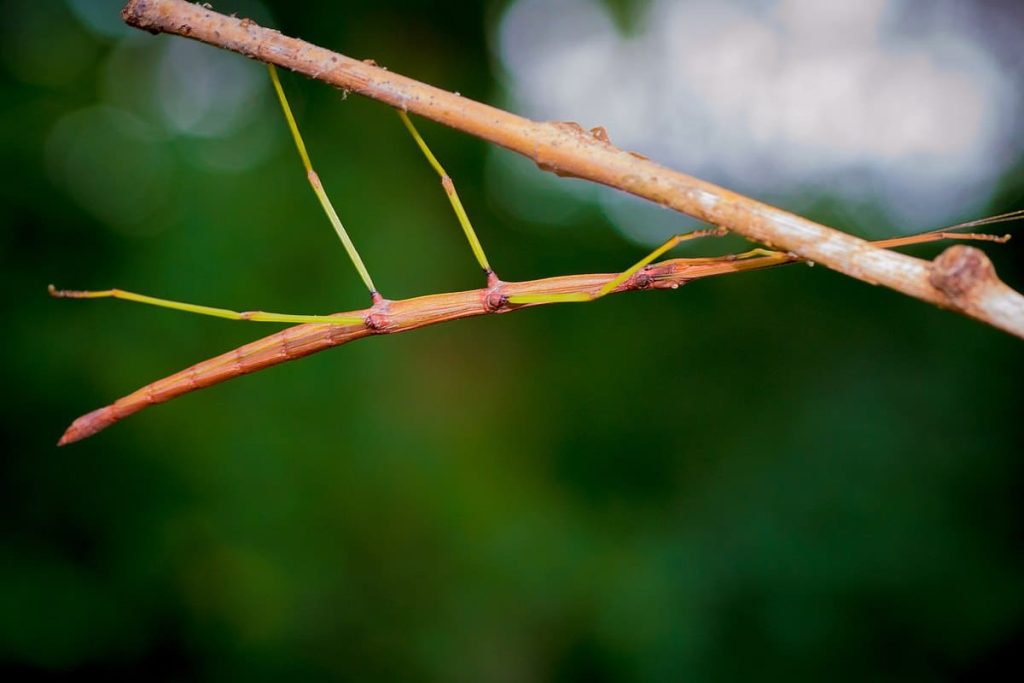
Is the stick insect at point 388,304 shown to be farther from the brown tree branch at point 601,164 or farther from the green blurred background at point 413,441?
the green blurred background at point 413,441

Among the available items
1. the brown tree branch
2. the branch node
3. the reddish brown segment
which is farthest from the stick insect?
the branch node

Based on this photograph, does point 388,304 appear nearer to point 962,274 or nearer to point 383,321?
point 383,321

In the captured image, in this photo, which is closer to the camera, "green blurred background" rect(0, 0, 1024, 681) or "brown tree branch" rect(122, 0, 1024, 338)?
"brown tree branch" rect(122, 0, 1024, 338)

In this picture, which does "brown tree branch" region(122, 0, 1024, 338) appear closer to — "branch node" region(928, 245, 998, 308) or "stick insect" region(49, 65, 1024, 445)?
"branch node" region(928, 245, 998, 308)

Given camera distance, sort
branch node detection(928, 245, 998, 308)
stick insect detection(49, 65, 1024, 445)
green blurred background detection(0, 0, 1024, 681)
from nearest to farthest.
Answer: branch node detection(928, 245, 998, 308) → stick insect detection(49, 65, 1024, 445) → green blurred background detection(0, 0, 1024, 681)

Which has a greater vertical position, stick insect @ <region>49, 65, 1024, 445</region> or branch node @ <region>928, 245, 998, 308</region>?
stick insect @ <region>49, 65, 1024, 445</region>

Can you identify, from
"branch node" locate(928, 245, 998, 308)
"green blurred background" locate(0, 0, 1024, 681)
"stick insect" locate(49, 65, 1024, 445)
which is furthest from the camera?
"green blurred background" locate(0, 0, 1024, 681)

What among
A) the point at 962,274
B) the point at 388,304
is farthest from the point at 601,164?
the point at 388,304
